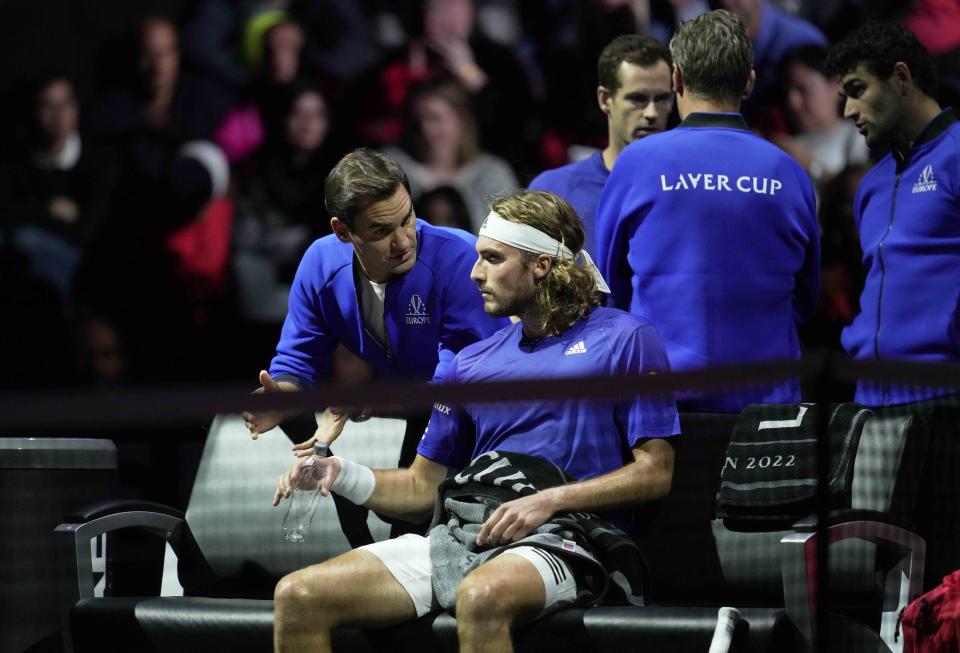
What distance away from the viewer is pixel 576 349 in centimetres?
356

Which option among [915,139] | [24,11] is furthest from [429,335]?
[24,11]

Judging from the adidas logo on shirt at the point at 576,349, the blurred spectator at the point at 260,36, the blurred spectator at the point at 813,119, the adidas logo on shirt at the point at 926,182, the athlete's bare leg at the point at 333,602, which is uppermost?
the blurred spectator at the point at 260,36

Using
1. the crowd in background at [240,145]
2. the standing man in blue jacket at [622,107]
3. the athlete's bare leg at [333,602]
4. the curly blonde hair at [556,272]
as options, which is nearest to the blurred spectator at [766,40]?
the crowd in background at [240,145]

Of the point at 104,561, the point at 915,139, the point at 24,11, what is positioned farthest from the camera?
the point at 24,11

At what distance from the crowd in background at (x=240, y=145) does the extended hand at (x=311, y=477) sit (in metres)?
2.39

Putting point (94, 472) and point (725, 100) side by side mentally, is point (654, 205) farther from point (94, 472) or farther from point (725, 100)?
point (94, 472)

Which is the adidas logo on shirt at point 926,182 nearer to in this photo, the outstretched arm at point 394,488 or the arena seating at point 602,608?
the arena seating at point 602,608

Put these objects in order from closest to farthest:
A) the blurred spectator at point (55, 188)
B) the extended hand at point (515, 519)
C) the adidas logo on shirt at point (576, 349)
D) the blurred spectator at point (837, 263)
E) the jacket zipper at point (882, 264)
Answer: the extended hand at point (515, 519) → the adidas logo on shirt at point (576, 349) → the jacket zipper at point (882, 264) → the blurred spectator at point (837, 263) → the blurred spectator at point (55, 188)

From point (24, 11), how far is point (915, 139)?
420cm

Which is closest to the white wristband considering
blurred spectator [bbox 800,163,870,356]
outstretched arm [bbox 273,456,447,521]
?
outstretched arm [bbox 273,456,447,521]

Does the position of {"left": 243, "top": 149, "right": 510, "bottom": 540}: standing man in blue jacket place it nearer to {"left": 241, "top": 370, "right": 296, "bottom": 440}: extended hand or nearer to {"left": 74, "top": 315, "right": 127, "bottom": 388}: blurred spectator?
{"left": 241, "top": 370, "right": 296, "bottom": 440}: extended hand

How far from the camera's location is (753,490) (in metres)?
3.32

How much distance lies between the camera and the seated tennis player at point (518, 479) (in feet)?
10.4

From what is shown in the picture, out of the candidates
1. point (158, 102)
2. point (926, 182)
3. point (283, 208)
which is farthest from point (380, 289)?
point (158, 102)
